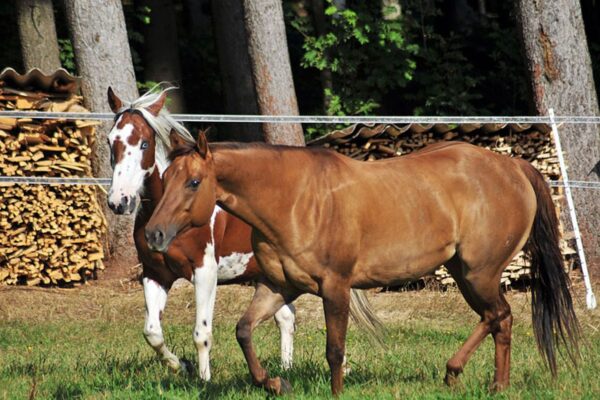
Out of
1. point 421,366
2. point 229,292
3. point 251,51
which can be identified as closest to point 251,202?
point 421,366

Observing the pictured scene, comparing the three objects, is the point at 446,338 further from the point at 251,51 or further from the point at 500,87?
the point at 500,87

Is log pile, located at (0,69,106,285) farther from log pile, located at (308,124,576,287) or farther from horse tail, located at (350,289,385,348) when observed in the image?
horse tail, located at (350,289,385,348)

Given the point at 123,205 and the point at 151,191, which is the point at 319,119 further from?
the point at 123,205

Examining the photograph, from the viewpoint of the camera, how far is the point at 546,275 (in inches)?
278

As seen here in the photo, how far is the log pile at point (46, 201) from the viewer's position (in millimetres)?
11258

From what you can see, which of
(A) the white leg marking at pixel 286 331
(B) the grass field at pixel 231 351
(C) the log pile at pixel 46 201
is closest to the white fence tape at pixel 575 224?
(B) the grass field at pixel 231 351

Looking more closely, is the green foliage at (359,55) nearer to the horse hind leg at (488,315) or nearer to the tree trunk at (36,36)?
the tree trunk at (36,36)

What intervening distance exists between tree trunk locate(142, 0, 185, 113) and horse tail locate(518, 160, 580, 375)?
10.7m

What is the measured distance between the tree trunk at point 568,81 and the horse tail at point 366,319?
499 cm

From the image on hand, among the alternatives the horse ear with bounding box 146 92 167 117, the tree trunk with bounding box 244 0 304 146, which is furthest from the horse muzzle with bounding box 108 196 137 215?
the tree trunk with bounding box 244 0 304 146

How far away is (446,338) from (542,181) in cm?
228

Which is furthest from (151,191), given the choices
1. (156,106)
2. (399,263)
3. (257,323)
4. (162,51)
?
(162,51)

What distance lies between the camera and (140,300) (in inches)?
430

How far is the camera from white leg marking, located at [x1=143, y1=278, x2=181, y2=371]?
740cm
